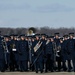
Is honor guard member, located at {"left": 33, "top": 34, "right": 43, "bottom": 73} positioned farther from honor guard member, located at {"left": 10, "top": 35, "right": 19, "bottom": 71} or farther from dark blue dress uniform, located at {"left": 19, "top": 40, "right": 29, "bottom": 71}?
honor guard member, located at {"left": 10, "top": 35, "right": 19, "bottom": 71}

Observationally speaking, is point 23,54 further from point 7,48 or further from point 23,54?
point 7,48

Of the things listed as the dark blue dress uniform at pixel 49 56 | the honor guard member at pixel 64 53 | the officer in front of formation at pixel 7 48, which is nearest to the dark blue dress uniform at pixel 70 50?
the honor guard member at pixel 64 53

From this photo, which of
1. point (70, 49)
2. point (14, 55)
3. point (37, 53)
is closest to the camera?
point (37, 53)

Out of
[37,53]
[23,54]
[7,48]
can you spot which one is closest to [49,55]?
[37,53]

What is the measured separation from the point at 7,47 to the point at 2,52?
0.35 metres

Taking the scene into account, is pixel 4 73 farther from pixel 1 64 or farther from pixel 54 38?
pixel 54 38

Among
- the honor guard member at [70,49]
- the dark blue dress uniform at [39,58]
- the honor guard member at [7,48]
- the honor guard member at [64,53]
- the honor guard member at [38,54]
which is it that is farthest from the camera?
the honor guard member at [7,48]

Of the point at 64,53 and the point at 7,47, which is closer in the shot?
the point at 64,53

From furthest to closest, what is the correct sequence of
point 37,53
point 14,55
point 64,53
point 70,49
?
point 14,55 → point 64,53 → point 70,49 → point 37,53

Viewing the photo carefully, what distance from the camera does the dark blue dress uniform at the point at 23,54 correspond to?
22.3m

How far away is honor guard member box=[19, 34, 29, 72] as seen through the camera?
22.3 metres

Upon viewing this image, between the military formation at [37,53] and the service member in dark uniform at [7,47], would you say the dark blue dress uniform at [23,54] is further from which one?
the service member in dark uniform at [7,47]

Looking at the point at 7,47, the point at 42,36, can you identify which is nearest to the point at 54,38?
the point at 42,36

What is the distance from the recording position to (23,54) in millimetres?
22656
